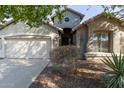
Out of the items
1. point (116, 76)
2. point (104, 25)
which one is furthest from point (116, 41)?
point (116, 76)

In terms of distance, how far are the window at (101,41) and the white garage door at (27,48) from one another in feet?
14.3

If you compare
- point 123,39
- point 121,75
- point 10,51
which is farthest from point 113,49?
point 121,75

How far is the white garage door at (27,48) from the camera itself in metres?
22.9

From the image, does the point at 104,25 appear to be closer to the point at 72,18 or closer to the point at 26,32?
the point at 26,32

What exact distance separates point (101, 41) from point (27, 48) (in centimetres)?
685

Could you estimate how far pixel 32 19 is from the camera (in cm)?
1194

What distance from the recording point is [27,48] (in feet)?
75.7

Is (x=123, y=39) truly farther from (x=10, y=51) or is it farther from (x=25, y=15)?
(x=25, y=15)

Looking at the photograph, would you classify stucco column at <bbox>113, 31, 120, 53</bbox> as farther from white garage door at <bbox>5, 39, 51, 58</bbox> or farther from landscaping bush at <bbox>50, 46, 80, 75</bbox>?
landscaping bush at <bbox>50, 46, 80, 75</bbox>

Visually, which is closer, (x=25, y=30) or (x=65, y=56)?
(x=65, y=56)

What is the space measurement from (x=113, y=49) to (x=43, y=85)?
36.2 feet

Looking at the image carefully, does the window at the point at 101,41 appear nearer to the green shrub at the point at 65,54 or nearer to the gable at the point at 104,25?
the gable at the point at 104,25

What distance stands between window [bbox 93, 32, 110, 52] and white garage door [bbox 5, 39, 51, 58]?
4.36 metres
